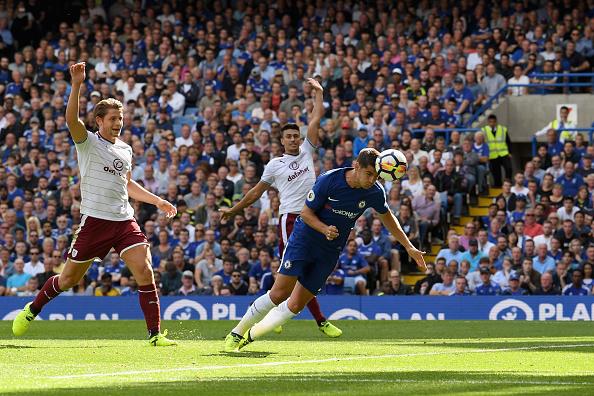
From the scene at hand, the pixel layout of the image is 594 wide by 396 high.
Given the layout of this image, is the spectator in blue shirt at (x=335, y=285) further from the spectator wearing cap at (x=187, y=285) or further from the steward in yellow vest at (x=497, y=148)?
the steward in yellow vest at (x=497, y=148)

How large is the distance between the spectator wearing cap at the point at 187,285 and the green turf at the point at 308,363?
6716 millimetres

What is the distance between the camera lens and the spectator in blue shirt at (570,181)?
25234 mm

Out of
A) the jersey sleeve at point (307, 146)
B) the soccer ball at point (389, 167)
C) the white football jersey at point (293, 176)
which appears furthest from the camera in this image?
the jersey sleeve at point (307, 146)

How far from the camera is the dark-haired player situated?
41.9 feet

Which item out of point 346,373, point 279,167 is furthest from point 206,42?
point 346,373

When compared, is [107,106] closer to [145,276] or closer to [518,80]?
[145,276]

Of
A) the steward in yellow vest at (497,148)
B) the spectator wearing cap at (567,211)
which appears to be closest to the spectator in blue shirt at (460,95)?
the steward in yellow vest at (497,148)

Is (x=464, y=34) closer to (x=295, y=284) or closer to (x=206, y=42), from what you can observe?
(x=206, y=42)

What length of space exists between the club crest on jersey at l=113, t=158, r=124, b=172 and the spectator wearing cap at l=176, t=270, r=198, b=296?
11.0m

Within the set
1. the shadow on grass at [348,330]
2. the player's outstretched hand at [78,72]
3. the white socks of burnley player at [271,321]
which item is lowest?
the shadow on grass at [348,330]

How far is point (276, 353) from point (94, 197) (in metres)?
2.60

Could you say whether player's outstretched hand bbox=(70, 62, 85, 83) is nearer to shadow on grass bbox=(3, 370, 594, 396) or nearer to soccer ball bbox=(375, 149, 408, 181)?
soccer ball bbox=(375, 149, 408, 181)

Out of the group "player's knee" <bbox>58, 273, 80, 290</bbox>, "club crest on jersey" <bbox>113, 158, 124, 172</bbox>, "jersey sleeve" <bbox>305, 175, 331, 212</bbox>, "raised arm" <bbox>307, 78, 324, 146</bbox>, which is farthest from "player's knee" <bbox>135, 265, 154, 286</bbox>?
"raised arm" <bbox>307, 78, 324, 146</bbox>

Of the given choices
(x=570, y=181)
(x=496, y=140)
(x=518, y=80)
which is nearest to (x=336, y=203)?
(x=570, y=181)
